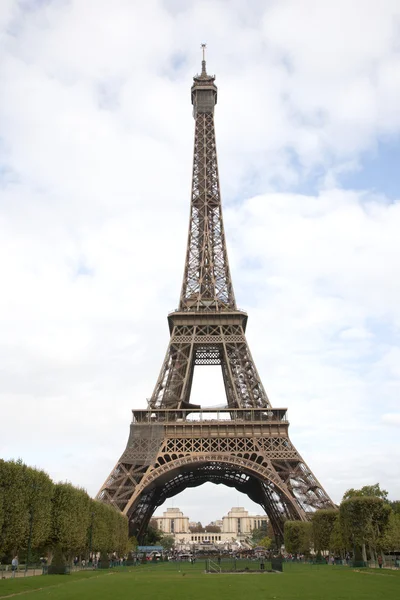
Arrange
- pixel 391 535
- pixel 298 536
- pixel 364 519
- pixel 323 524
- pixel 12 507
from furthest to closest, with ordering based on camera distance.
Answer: pixel 298 536
pixel 323 524
pixel 364 519
pixel 391 535
pixel 12 507

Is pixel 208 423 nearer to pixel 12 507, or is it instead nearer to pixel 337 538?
pixel 337 538

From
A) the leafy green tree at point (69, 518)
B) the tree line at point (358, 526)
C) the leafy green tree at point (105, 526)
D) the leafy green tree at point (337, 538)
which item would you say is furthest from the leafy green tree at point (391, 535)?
the leafy green tree at point (69, 518)

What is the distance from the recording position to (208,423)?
61906mm

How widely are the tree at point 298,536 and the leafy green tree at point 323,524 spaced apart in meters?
1.53

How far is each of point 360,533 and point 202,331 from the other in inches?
1160

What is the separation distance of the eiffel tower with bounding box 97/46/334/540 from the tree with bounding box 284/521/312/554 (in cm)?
139

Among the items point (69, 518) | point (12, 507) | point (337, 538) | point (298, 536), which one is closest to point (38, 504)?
point (12, 507)

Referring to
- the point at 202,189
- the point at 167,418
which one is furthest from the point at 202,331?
the point at 202,189

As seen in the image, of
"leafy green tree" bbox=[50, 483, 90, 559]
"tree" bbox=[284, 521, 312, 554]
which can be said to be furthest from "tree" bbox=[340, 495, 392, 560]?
"leafy green tree" bbox=[50, 483, 90, 559]

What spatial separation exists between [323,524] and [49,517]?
26.1 m

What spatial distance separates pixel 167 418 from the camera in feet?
205

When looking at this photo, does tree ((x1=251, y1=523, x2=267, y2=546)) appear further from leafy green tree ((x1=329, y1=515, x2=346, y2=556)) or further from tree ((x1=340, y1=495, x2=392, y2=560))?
tree ((x1=340, y1=495, x2=392, y2=560))

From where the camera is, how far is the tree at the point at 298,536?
57422 millimetres

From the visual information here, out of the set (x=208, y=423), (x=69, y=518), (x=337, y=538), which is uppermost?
(x=208, y=423)
